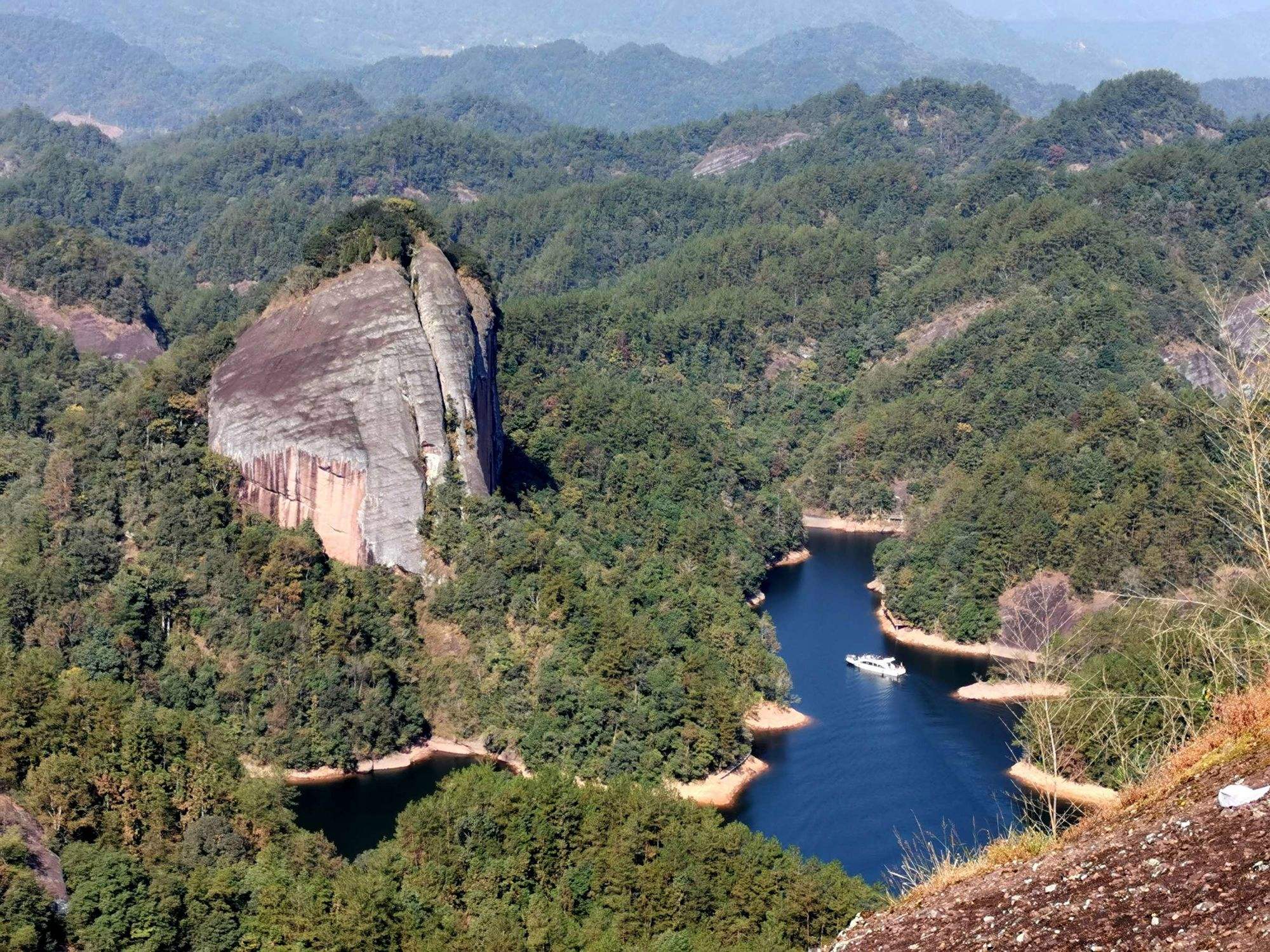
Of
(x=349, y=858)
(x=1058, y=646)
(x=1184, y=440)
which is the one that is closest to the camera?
(x=349, y=858)

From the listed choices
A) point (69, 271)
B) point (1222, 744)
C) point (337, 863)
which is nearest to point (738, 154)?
point (69, 271)

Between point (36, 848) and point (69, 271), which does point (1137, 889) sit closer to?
point (36, 848)

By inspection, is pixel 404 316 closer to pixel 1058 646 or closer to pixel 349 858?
pixel 349 858

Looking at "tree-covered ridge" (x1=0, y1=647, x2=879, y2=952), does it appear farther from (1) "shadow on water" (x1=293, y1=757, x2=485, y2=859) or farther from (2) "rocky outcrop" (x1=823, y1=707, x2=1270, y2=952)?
(2) "rocky outcrop" (x1=823, y1=707, x2=1270, y2=952)

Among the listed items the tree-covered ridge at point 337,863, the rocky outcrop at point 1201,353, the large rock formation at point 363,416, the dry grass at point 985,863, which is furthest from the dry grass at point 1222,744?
the rocky outcrop at point 1201,353

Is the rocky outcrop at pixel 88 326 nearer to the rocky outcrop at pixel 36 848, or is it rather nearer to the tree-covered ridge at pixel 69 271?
the tree-covered ridge at pixel 69 271

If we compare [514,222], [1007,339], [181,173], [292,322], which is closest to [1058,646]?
[292,322]

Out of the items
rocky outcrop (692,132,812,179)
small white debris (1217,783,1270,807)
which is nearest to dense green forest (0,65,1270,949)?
small white debris (1217,783,1270,807)

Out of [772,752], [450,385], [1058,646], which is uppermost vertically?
[450,385]
